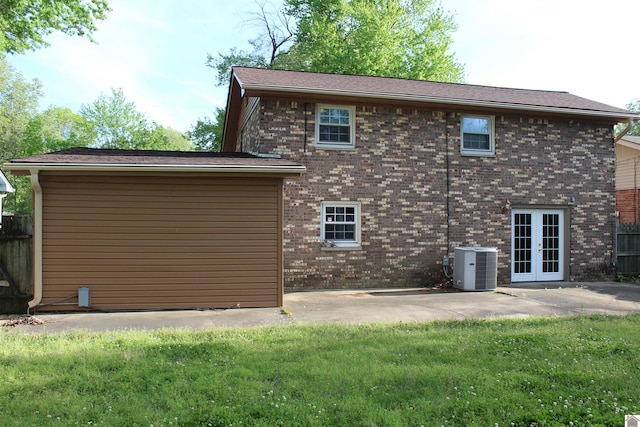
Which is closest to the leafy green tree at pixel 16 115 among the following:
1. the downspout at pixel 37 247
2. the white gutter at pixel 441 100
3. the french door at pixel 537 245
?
the downspout at pixel 37 247

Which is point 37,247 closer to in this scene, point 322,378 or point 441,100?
point 322,378

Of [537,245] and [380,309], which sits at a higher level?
[537,245]

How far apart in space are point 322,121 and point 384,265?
13.1 ft

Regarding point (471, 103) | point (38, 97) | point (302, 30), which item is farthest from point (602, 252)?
point (38, 97)

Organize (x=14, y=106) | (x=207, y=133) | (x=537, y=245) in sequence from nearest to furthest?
1. (x=537, y=245)
2. (x=207, y=133)
3. (x=14, y=106)

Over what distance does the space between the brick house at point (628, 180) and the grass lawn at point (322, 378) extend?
17.6 m

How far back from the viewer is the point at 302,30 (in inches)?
1223

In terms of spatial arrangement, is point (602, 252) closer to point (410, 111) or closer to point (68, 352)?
point (410, 111)

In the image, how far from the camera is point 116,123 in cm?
4238

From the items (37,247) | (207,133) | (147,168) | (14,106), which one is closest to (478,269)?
(147,168)

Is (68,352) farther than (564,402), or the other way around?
(68,352)

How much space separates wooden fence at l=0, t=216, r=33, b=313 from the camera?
29.5 ft

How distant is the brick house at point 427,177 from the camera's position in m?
11.6

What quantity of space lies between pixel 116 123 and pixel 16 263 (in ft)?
120
